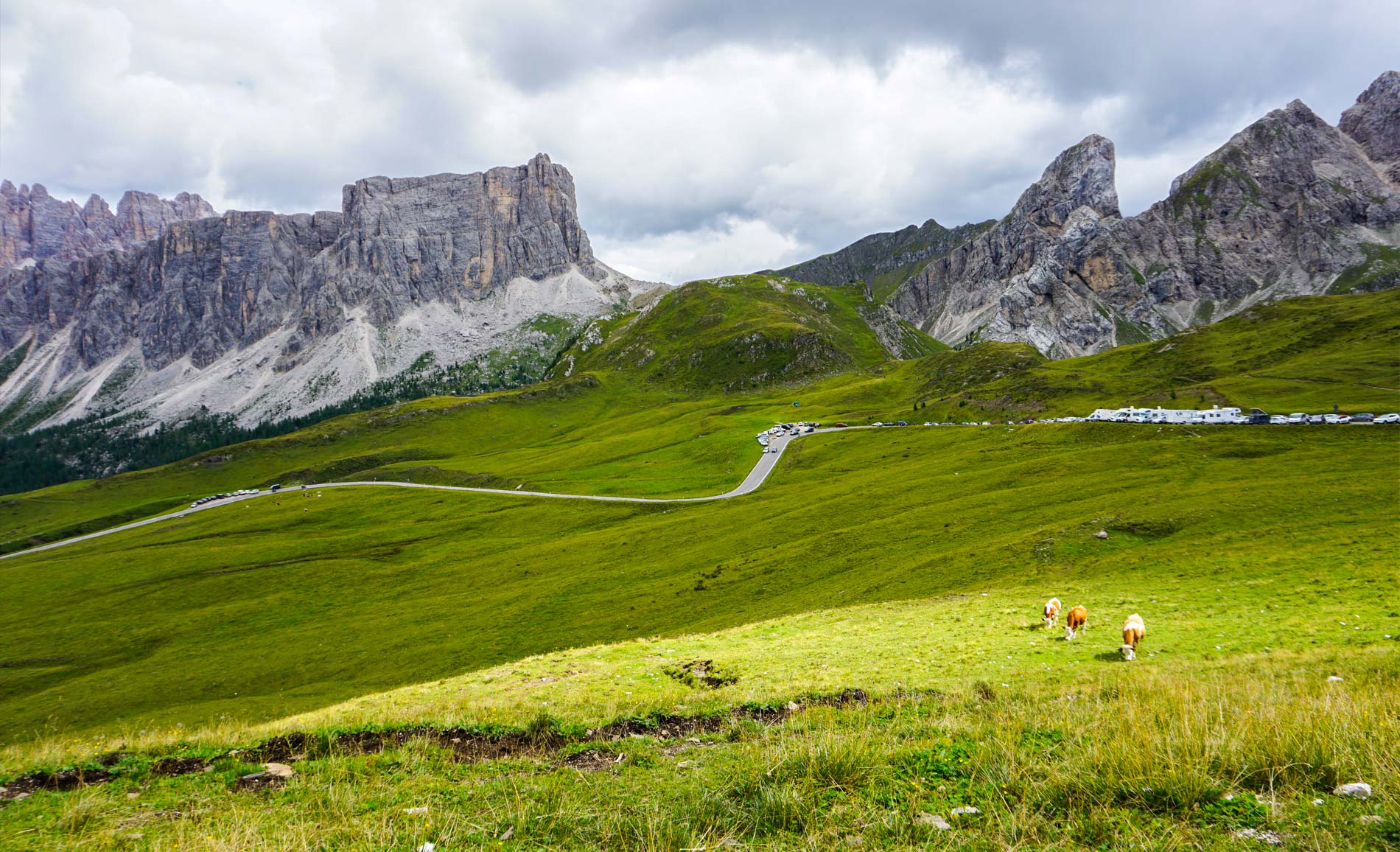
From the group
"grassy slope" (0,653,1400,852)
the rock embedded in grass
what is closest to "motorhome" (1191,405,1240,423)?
"grassy slope" (0,653,1400,852)

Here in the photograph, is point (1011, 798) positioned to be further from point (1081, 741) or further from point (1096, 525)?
point (1096, 525)

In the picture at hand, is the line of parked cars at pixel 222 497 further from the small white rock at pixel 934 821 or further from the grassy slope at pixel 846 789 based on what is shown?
the small white rock at pixel 934 821

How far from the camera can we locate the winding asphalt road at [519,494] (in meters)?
97.9

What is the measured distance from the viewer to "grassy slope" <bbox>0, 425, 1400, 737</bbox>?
38812 millimetres

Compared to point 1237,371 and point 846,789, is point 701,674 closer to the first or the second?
point 846,789

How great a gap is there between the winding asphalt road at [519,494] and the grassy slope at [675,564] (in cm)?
538

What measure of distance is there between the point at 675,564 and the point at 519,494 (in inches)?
2768

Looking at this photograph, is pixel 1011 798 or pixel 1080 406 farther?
pixel 1080 406

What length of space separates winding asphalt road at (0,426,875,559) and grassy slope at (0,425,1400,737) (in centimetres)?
538

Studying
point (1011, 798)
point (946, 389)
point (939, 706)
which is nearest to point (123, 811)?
point (1011, 798)

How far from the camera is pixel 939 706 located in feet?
45.9

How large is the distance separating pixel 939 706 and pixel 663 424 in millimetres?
179403

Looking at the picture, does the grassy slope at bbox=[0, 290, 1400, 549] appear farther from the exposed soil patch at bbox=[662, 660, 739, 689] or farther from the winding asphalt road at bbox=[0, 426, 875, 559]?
the exposed soil patch at bbox=[662, 660, 739, 689]

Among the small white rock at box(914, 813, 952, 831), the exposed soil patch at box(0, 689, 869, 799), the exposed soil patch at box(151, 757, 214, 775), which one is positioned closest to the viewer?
the small white rock at box(914, 813, 952, 831)
